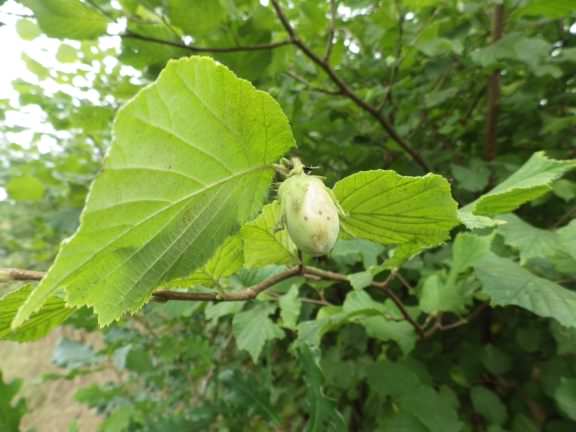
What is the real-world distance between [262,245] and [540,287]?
1.82 ft

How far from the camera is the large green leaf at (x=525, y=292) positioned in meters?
0.72

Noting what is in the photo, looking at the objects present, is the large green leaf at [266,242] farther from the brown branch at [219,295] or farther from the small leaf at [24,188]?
the small leaf at [24,188]

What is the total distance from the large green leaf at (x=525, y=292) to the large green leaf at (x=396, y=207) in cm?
36

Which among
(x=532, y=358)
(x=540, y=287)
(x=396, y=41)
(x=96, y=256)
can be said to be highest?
(x=396, y=41)

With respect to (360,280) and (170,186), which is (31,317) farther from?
(360,280)

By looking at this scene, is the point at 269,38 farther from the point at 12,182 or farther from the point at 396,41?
the point at 12,182

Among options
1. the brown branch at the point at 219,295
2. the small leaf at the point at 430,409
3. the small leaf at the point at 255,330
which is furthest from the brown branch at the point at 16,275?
the small leaf at the point at 430,409

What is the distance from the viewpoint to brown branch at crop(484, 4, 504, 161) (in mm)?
1264

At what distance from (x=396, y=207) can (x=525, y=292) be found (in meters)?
0.48

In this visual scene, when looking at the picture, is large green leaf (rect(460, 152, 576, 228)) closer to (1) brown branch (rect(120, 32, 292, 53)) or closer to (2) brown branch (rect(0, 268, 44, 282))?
(2) brown branch (rect(0, 268, 44, 282))

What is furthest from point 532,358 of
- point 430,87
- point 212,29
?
point 212,29

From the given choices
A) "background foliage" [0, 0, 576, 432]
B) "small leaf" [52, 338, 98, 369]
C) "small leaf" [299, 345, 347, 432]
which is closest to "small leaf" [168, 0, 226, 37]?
"background foliage" [0, 0, 576, 432]

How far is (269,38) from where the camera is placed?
1.12 m

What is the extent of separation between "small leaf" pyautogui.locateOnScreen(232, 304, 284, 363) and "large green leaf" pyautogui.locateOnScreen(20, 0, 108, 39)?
Result: 77 cm
